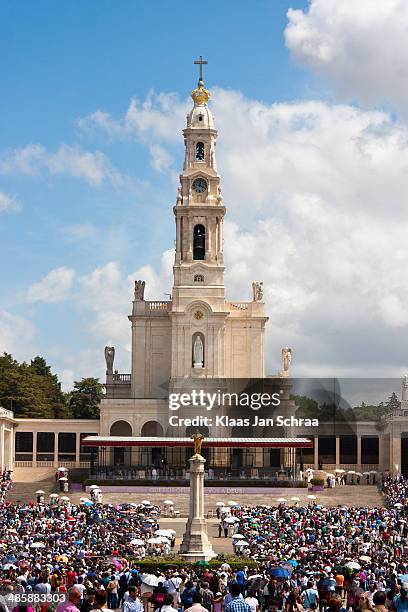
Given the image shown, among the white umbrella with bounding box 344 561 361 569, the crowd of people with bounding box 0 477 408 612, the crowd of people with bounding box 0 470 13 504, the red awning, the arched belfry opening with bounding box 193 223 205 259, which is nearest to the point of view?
the crowd of people with bounding box 0 477 408 612

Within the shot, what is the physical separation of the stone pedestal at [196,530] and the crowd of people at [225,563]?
42.8 inches

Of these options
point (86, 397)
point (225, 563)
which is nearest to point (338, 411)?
point (86, 397)

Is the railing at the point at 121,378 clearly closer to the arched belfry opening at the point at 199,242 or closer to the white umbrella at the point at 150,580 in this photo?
the arched belfry opening at the point at 199,242

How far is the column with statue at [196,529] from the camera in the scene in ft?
156

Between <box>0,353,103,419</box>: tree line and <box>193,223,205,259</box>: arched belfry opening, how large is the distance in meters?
20.9

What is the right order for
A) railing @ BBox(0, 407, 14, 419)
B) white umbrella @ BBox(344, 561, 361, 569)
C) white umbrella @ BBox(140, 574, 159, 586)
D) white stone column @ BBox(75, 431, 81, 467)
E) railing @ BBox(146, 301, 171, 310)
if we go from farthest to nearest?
railing @ BBox(146, 301, 171, 310)
white stone column @ BBox(75, 431, 81, 467)
railing @ BBox(0, 407, 14, 419)
white umbrella @ BBox(344, 561, 361, 569)
white umbrella @ BBox(140, 574, 159, 586)

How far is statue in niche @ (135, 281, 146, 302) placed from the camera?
9675 cm

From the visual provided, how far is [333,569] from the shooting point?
3900 centimetres

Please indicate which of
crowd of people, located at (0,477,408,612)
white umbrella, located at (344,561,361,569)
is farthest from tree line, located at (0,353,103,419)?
white umbrella, located at (344,561,361,569)

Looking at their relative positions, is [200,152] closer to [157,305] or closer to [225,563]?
[157,305]

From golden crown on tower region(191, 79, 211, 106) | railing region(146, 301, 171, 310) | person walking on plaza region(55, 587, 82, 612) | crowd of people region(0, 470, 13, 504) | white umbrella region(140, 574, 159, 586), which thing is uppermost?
golden crown on tower region(191, 79, 211, 106)

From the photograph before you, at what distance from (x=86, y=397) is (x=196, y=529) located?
222 ft

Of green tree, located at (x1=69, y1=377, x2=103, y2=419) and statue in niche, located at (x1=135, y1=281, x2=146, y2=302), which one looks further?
green tree, located at (x1=69, y1=377, x2=103, y2=419)

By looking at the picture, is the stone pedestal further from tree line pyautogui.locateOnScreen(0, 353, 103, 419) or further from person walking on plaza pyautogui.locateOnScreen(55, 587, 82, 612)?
tree line pyautogui.locateOnScreen(0, 353, 103, 419)
